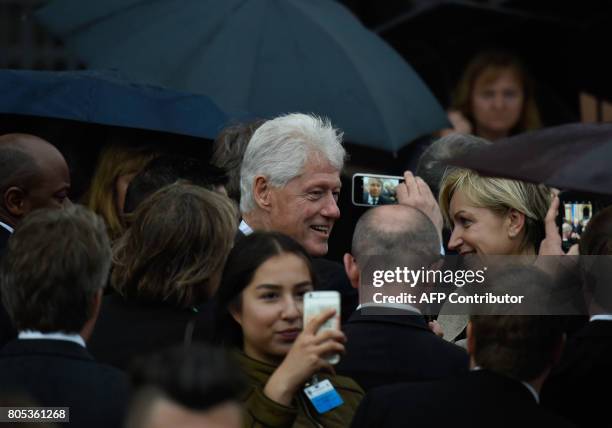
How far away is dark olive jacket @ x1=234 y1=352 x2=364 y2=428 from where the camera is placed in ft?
13.9

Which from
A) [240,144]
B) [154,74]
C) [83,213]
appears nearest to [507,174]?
[83,213]

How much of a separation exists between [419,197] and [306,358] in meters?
1.82

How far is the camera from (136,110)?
6379 millimetres

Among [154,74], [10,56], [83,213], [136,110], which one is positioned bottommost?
[83,213]

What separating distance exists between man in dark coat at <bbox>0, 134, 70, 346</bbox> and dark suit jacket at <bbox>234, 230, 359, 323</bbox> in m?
0.75

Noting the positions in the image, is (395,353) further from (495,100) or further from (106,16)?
(495,100)

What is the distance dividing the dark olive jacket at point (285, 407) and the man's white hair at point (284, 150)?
4.61 feet

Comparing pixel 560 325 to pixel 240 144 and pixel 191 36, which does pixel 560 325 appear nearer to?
pixel 240 144

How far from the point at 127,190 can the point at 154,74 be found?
1.49 m

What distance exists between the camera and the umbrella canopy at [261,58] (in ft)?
23.6

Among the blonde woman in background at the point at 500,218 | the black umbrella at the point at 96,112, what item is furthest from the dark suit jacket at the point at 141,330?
the black umbrella at the point at 96,112

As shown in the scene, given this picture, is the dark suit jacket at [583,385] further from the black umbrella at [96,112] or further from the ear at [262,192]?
the black umbrella at [96,112]

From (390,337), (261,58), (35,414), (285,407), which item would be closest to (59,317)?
(35,414)

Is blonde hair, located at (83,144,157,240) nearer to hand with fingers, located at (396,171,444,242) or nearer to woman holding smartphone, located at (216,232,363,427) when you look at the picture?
hand with fingers, located at (396,171,444,242)
